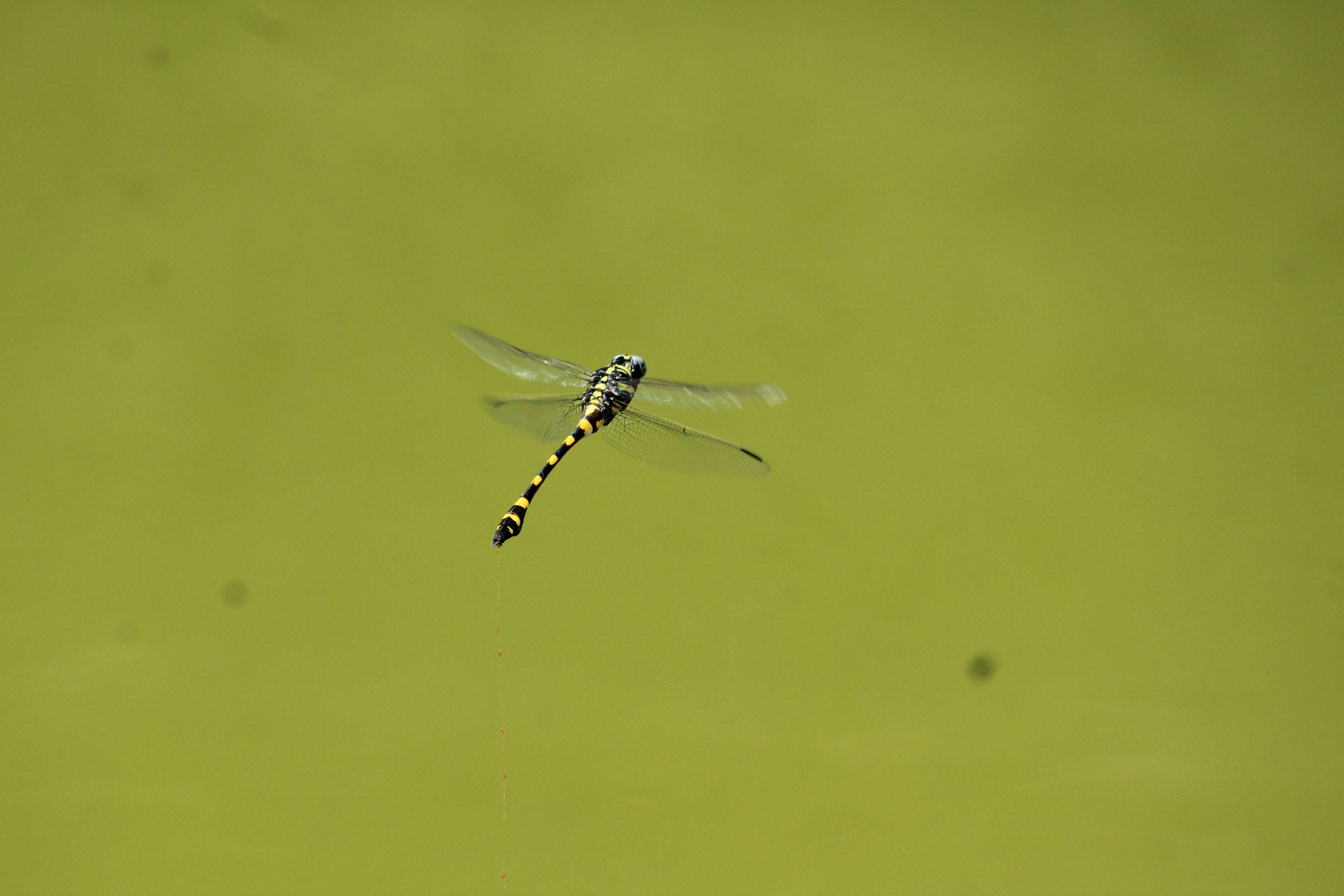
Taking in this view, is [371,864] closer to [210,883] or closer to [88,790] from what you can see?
[210,883]

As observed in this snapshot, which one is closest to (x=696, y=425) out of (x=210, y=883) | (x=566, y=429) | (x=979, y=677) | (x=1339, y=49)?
(x=566, y=429)

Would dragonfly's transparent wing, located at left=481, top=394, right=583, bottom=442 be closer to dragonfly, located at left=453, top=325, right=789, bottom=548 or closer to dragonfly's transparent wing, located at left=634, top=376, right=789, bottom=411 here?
dragonfly, located at left=453, top=325, right=789, bottom=548

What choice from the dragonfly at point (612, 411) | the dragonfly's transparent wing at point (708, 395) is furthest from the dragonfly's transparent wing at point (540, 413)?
the dragonfly's transparent wing at point (708, 395)

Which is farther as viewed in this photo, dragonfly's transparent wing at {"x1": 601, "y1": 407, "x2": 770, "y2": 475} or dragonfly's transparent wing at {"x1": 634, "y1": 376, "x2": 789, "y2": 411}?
dragonfly's transparent wing at {"x1": 601, "y1": 407, "x2": 770, "y2": 475}

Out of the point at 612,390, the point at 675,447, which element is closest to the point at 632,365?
the point at 612,390

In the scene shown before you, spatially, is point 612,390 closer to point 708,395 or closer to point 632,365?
point 632,365

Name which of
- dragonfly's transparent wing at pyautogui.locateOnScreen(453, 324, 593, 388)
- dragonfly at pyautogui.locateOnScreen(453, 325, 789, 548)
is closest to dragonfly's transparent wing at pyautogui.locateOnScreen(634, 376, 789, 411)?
dragonfly at pyautogui.locateOnScreen(453, 325, 789, 548)

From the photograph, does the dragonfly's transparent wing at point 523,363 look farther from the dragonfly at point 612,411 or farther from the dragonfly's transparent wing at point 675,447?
the dragonfly's transparent wing at point 675,447
